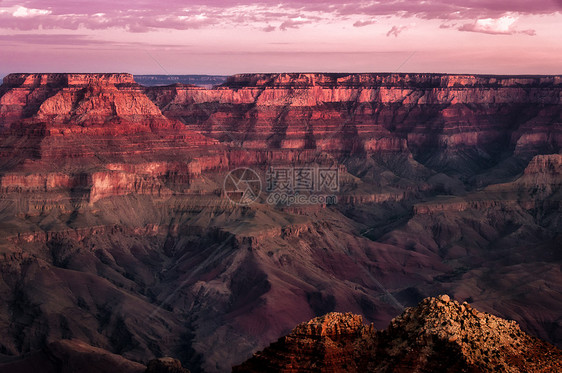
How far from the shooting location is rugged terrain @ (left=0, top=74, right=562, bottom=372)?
100 metres

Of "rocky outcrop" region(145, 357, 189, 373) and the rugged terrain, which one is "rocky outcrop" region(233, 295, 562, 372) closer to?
"rocky outcrop" region(145, 357, 189, 373)

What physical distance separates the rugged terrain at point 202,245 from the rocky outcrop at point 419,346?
5344cm

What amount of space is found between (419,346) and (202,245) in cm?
10012

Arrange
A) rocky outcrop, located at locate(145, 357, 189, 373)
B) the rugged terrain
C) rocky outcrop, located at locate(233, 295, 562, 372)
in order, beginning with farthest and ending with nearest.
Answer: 1. the rugged terrain
2. rocky outcrop, located at locate(145, 357, 189, 373)
3. rocky outcrop, located at locate(233, 295, 562, 372)

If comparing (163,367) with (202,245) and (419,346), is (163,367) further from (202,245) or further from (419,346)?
(202,245)

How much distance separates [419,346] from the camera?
31156 millimetres

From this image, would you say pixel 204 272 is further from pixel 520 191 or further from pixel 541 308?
pixel 520 191

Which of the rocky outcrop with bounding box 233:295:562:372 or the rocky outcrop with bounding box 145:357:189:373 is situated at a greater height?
the rocky outcrop with bounding box 233:295:562:372

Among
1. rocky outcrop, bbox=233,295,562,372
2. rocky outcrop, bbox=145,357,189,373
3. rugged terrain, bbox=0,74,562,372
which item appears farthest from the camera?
rugged terrain, bbox=0,74,562,372

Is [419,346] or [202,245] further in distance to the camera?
[202,245]

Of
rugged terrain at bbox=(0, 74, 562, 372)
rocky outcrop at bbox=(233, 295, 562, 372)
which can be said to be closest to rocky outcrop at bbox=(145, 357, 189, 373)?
rugged terrain at bbox=(0, 74, 562, 372)

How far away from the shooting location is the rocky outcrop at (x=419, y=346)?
30.6 m

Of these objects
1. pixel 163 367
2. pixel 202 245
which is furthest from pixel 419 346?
pixel 202 245

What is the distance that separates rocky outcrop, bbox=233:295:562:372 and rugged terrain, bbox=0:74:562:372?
175 ft
